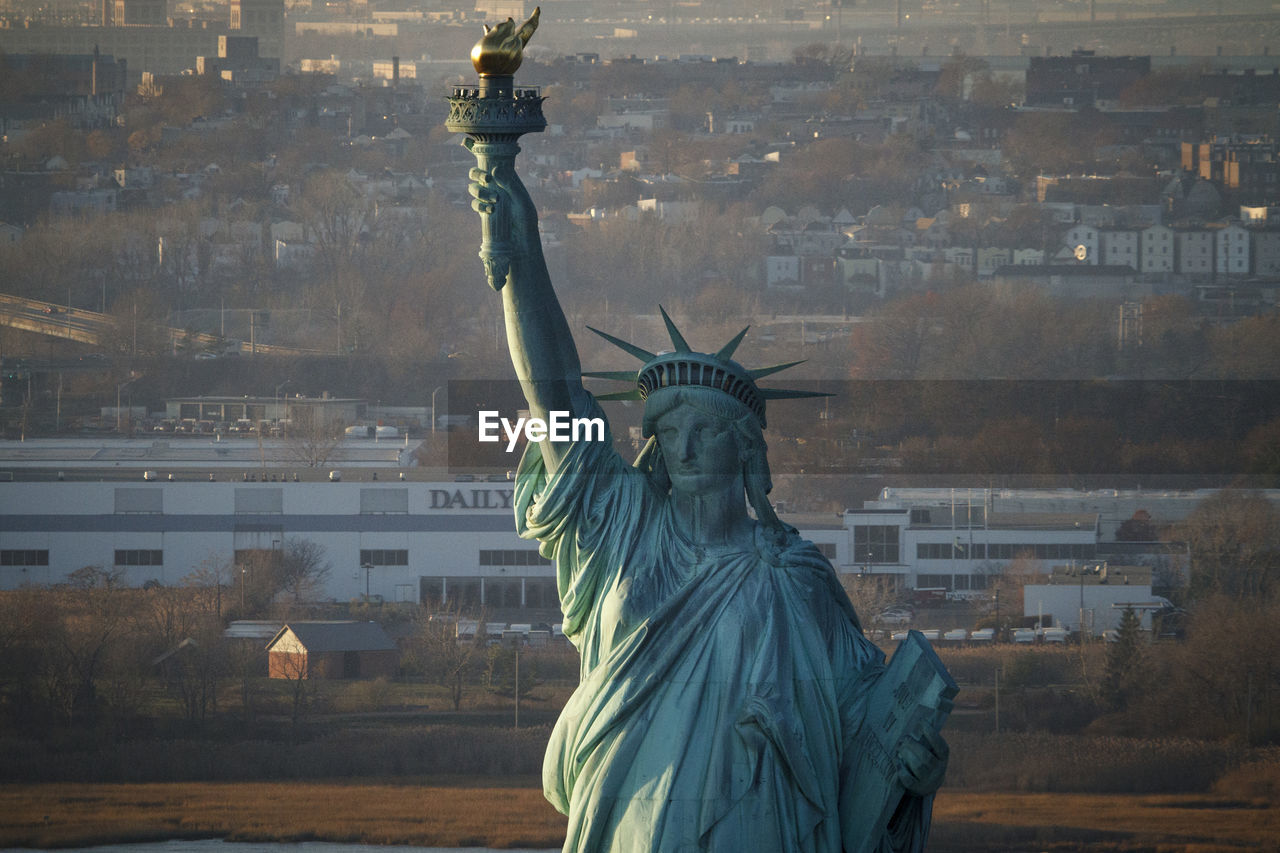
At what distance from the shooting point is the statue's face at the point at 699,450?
2.46m

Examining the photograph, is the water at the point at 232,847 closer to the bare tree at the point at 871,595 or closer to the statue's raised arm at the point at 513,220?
the bare tree at the point at 871,595

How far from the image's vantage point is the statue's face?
246cm

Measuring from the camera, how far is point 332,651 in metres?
16.7

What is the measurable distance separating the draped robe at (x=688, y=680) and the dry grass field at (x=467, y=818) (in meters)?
11.5

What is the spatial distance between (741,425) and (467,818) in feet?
40.1

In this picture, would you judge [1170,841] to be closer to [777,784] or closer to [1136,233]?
[1136,233]

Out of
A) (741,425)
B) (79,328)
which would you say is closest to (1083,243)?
(79,328)

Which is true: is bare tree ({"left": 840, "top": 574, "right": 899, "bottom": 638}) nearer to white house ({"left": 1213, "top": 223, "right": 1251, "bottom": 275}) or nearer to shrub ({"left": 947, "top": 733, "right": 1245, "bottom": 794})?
shrub ({"left": 947, "top": 733, "right": 1245, "bottom": 794})

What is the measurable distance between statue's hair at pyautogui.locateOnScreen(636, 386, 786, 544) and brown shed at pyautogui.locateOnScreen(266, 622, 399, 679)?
1402cm

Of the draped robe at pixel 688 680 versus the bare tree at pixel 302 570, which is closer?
the draped robe at pixel 688 680

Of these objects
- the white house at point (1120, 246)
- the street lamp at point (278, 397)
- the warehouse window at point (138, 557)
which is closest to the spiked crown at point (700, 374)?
the warehouse window at point (138, 557)

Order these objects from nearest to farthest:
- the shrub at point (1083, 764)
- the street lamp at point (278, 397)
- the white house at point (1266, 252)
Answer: the shrub at point (1083, 764) → the street lamp at point (278, 397) → the white house at point (1266, 252)

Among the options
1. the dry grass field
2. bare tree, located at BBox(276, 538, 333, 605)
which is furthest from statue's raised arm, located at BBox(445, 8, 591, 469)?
bare tree, located at BBox(276, 538, 333, 605)

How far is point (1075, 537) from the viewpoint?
1717 cm
